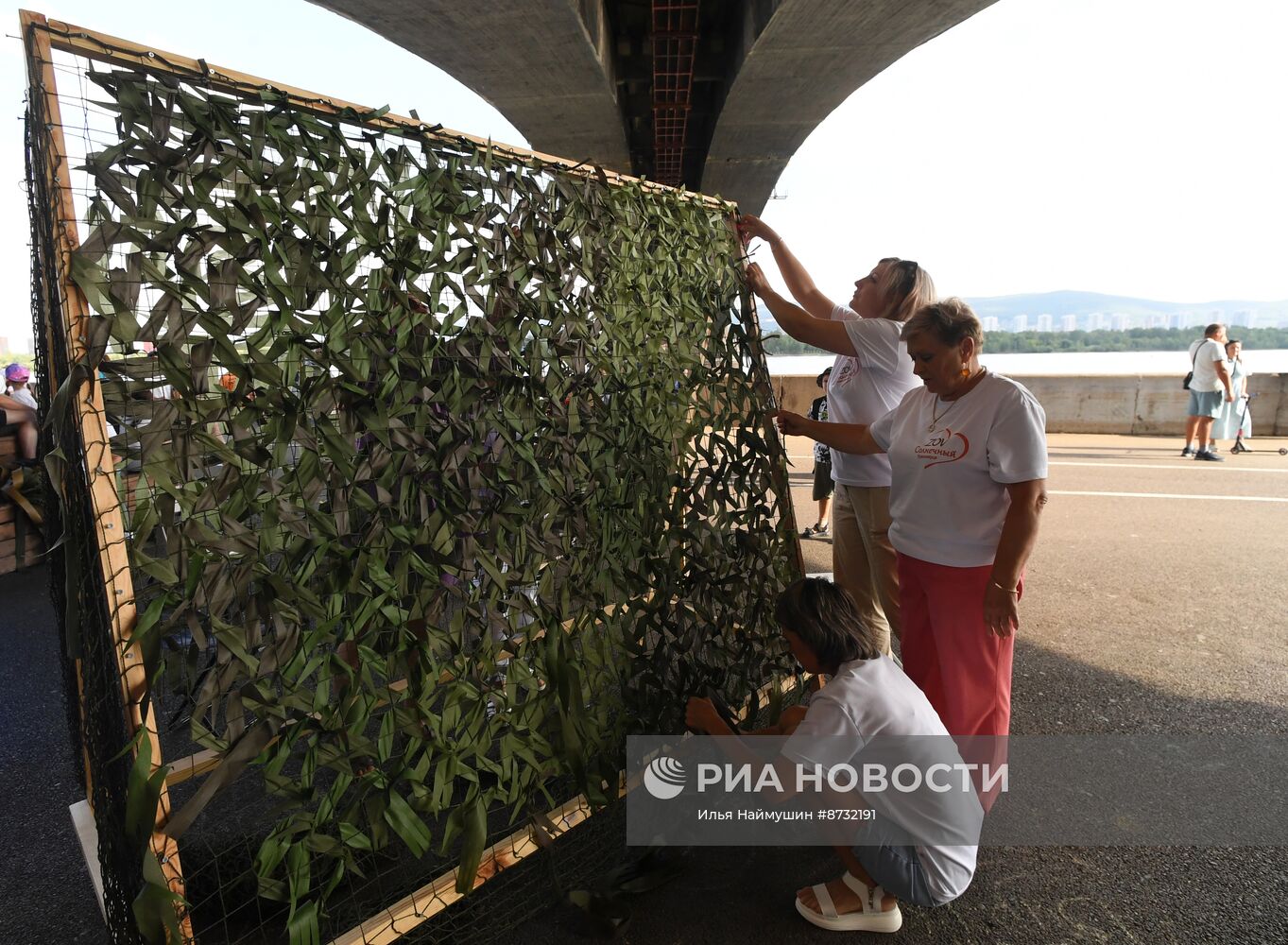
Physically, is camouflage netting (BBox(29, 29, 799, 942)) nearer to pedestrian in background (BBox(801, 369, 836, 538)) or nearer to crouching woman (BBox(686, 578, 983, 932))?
crouching woman (BBox(686, 578, 983, 932))

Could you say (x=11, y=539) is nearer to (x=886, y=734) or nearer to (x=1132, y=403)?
(x=886, y=734)

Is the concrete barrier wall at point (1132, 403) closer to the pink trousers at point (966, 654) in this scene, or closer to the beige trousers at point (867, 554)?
the beige trousers at point (867, 554)

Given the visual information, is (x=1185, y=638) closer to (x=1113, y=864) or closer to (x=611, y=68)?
(x=1113, y=864)

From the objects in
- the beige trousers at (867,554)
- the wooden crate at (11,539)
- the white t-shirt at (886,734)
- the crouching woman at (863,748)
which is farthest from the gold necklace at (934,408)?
the wooden crate at (11,539)

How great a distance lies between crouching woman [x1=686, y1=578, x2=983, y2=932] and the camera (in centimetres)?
196

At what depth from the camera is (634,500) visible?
238cm

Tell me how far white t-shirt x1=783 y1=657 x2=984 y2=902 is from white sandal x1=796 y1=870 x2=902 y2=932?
161 millimetres

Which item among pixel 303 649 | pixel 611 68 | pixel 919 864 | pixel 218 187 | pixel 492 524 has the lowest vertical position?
pixel 919 864

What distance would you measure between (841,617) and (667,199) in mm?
1583

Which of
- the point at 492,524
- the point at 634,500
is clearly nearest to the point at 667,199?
the point at 634,500

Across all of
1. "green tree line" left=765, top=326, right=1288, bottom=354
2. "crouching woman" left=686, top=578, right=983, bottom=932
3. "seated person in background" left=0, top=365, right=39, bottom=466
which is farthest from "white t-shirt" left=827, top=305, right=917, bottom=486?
"green tree line" left=765, top=326, right=1288, bottom=354

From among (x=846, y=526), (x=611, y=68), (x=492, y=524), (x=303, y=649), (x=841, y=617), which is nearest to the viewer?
(x=303, y=649)

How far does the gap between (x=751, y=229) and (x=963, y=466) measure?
1.40 meters

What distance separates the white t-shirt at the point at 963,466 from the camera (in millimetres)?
2197
